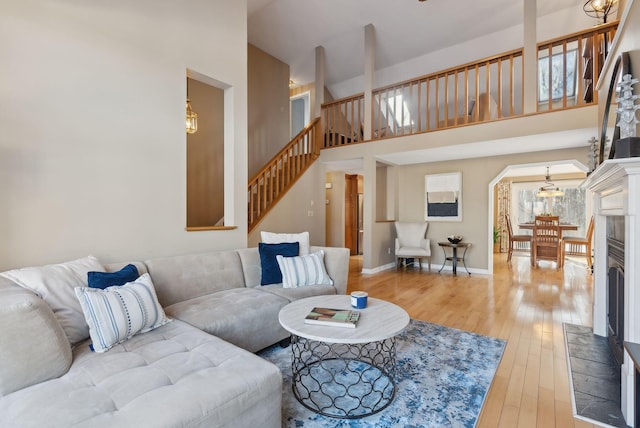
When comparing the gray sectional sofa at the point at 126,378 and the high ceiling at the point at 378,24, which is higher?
the high ceiling at the point at 378,24

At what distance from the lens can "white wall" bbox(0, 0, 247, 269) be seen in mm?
2023

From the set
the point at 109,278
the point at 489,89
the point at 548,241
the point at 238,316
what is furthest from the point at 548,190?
the point at 109,278

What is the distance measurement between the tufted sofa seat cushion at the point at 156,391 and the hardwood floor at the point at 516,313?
1.24 m

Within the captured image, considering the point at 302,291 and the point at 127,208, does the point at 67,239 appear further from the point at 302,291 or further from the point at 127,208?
the point at 302,291

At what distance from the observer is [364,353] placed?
2.36 meters

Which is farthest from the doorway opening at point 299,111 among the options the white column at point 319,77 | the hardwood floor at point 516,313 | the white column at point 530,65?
the white column at point 530,65

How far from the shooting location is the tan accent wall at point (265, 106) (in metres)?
5.94

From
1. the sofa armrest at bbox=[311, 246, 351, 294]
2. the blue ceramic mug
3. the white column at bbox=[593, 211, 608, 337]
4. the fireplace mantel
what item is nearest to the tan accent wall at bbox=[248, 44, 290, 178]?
the sofa armrest at bbox=[311, 246, 351, 294]

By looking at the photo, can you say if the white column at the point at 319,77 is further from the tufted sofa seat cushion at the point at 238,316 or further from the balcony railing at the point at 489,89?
the tufted sofa seat cushion at the point at 238,316

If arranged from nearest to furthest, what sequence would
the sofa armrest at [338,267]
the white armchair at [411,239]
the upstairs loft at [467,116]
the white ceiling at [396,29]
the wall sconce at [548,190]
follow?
the sofa armrest at [338,267]
the upstairs loft at [467,116]
the white ceiling at [396,29]
the white armchair at [411,239]
the wall sconce at [548,190]

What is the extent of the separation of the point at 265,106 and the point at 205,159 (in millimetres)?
1888

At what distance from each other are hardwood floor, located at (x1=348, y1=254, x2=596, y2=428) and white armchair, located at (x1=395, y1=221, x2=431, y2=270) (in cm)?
40

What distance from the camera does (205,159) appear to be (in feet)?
16.7

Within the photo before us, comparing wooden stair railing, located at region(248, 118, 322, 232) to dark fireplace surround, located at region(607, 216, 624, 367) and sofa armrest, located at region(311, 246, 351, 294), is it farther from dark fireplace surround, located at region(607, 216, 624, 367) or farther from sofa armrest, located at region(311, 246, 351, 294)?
dark fireplace surround, located at region(607, 216, 624, 367)
